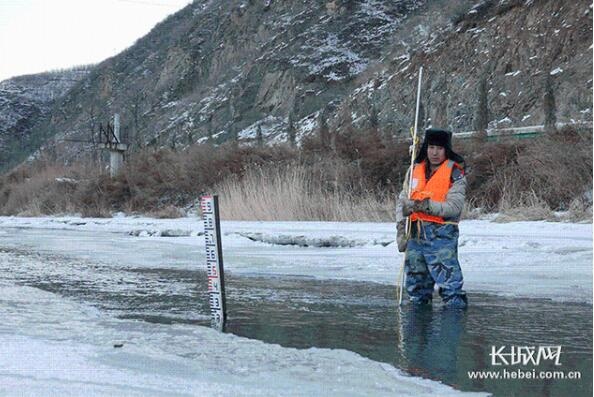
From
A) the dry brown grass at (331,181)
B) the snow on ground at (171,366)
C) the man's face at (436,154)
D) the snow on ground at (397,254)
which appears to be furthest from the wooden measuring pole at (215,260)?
the dry brown grass at (331,181)

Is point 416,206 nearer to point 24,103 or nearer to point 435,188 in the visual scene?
point 435,188

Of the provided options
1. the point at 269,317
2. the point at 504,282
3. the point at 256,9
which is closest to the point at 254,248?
the point at 504,282

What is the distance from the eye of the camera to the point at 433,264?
5832 mm

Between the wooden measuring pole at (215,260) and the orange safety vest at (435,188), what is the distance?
1.71m

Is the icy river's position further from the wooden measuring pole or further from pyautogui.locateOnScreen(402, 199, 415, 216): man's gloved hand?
pyautogui.locateOnScreen(402, 199, 415, 216): man's gloved hand

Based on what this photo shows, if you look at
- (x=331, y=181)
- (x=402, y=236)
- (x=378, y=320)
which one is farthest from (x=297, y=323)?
(x=331, y=181)

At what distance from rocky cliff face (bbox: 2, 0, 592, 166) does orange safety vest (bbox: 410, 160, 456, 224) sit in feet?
46.0

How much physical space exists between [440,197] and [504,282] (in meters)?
1.73

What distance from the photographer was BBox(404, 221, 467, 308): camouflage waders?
575cm

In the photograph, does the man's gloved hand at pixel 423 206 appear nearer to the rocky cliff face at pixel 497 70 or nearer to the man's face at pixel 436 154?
the man's face at pixel 436 154

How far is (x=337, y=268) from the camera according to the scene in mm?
8562

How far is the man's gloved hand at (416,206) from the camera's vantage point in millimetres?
5641

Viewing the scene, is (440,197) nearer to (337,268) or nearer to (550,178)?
(337,268)

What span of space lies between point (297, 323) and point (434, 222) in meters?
1.48
